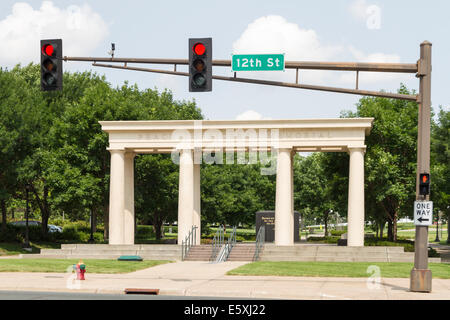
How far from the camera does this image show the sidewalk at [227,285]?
66.6 feet

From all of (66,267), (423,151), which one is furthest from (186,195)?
(423,151)

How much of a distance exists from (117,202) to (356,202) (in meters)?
15.7

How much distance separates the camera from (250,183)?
262 ft

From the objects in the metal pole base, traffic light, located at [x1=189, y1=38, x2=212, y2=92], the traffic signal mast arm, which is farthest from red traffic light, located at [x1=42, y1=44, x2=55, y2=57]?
the metal pole base

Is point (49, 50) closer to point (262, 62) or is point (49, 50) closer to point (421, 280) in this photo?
point (262, 62)

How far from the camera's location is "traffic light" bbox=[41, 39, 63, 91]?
19.1 m

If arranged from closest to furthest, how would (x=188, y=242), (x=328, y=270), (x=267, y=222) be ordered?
(x=328, y=270)
(x=188, y=242)
(x=267, y=222)

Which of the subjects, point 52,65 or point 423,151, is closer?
point 52,65

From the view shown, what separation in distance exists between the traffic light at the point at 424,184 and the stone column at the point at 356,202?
64.7 ft

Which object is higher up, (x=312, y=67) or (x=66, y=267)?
(x=312, y=67)

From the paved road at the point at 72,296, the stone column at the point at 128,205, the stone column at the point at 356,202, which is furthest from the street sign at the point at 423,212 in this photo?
the stone column at the point at 128,205

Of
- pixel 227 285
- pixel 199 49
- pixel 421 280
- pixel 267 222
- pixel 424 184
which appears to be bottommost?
pixel 267 222

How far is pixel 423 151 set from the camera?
68.4 ft
